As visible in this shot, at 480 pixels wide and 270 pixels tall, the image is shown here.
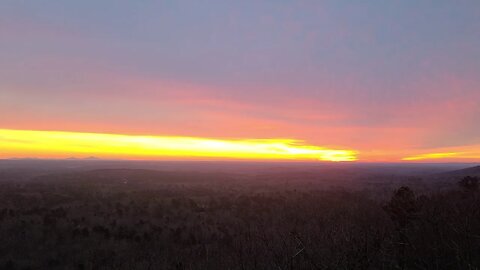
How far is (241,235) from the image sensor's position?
1444 cm

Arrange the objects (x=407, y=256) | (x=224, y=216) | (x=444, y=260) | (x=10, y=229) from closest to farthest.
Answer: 1. (x=444, y=260)
2. (x=407, y=256)
3. (x=10, y=229)
4. (x=224, y=216)

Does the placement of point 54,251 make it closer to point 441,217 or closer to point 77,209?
point 77,209

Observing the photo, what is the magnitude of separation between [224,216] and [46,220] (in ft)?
29.5

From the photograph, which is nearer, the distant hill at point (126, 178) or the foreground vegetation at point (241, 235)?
the foreground vegetation at point (241, 235)

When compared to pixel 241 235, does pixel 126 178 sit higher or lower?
lower

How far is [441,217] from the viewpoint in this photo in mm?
6180

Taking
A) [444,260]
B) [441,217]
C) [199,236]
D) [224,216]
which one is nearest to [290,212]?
[224,216]

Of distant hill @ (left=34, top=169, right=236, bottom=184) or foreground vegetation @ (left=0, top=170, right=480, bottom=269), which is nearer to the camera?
foreground vegetation @ (left=0, top=170, right=480, bottom=269)

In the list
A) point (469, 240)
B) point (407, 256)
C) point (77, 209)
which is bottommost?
point (77, 209)

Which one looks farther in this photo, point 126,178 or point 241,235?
point 126,178

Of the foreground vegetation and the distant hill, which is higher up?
the foreground vegetation

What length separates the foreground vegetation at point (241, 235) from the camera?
15.8 feet

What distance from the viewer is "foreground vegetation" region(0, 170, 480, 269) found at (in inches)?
190

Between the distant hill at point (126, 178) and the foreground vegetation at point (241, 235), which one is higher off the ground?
the foreground vegetation at point (241, 235)
